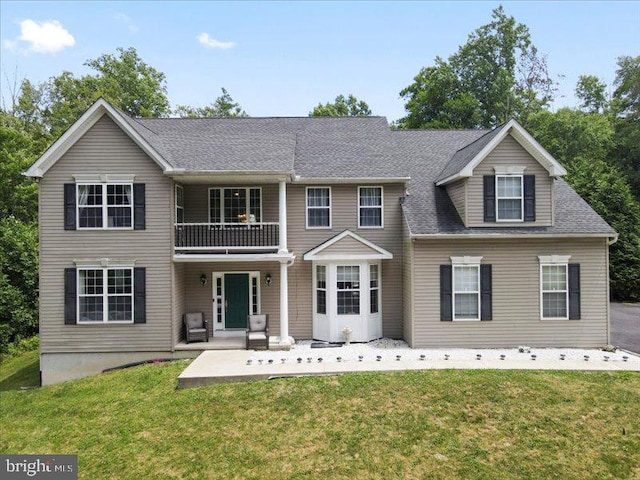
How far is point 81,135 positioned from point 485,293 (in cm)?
1373

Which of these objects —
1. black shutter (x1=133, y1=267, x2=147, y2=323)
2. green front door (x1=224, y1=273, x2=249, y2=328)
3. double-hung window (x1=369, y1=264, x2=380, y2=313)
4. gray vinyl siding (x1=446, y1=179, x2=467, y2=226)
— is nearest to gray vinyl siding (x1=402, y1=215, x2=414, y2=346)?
double-hung window (x1=369, y1=264, x2=380, y2=313)

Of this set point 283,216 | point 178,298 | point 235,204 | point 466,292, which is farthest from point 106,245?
point 466,292

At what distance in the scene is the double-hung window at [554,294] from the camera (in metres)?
13.8

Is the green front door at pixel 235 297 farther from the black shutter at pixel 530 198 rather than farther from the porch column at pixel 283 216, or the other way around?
the black shutter at pixel 530 198

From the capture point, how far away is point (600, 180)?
1024 inches

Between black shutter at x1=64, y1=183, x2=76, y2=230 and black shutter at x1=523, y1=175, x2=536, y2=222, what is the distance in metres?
14.5

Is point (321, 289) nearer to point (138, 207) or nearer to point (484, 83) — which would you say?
point (138, 207)

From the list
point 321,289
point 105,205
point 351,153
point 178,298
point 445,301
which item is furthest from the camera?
point 351,153

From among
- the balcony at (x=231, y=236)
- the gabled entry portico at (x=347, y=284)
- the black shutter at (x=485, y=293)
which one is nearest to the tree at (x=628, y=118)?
the black shutter at (x=485, y=293)

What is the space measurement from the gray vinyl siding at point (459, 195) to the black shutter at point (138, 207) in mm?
10369

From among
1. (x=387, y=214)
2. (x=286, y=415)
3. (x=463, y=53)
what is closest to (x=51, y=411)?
(x=286, y=415)

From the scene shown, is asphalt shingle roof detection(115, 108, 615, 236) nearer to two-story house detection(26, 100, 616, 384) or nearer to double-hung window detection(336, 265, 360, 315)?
two-story house detection(26, 100, 616, 384)

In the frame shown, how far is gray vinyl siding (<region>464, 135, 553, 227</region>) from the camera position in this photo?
13.9 metres

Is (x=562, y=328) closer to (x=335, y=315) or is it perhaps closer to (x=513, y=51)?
(x=335, y=315)
